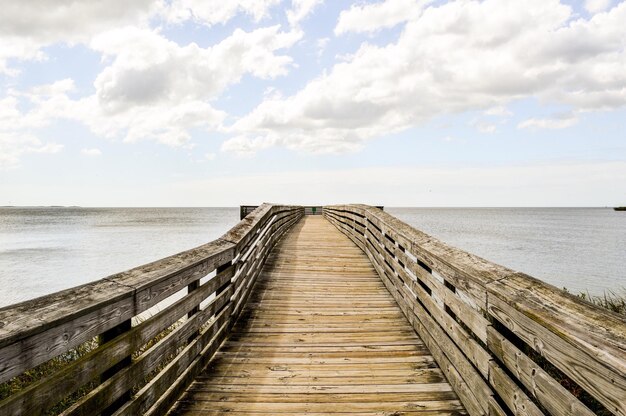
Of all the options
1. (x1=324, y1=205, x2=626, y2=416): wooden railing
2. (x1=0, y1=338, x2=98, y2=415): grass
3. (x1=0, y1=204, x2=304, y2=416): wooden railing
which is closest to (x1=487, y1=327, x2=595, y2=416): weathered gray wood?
(x1=324, y1=205, x2=626, y2=416): wooden railing

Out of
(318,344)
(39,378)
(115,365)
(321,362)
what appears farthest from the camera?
(39,378)

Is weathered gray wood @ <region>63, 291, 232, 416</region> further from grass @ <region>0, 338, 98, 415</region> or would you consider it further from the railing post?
grass @ <region>0, 338, 98, 415</region>

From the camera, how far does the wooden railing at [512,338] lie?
1727mm

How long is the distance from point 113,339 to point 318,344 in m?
2.61

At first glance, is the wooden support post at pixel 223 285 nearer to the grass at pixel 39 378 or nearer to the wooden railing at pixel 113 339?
the wooden railing at pixel 113 339

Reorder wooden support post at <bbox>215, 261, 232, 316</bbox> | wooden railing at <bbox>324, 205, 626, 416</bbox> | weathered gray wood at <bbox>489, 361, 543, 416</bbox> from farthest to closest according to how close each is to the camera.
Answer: wooden support post at <bbox>215, 261, 232, 316</bbox> → weathered gray wood at <bbox>489, 361, 543, 416</bbox> → wooden railing at <bbox>324, 205, 626, 416</bbox>

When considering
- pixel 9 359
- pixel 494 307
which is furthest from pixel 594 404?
pixel 9 359

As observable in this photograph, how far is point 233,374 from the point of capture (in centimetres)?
378

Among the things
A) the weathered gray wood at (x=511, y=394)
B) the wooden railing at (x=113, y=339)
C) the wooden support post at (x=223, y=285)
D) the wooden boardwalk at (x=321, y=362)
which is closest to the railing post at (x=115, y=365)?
the wooden railing at (x=113, y=339)

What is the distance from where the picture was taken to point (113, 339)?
7.74 ft

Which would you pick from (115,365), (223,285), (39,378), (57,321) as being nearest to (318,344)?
(223,285)

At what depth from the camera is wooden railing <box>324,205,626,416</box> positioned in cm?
173

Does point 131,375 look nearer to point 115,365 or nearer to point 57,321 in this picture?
point 115,365

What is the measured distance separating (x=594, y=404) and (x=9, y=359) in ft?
22.1
